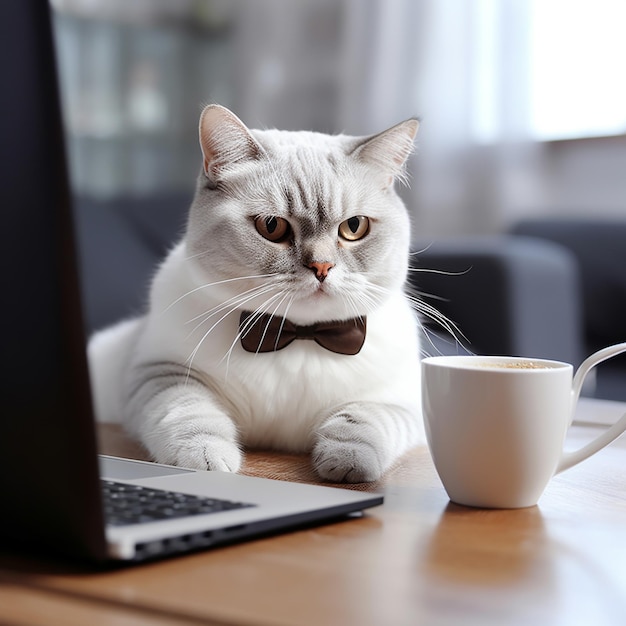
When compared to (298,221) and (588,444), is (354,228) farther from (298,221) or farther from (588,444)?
(588,444)

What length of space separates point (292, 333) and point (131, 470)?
348mm

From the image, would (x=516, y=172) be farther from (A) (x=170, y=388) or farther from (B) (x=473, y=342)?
(A) (x=170, y=388)

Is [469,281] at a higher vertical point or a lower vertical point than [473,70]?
lower

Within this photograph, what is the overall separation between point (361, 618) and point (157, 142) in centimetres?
451

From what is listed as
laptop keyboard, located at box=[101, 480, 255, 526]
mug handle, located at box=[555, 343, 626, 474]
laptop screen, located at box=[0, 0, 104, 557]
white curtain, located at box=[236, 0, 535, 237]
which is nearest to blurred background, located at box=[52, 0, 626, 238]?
white curtain, located at box=[236, 0, 535, 237]

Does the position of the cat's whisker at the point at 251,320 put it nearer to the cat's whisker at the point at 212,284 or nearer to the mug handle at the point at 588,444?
the cat's whisker at the point at 212,284

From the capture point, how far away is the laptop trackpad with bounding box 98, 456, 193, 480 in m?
0.82

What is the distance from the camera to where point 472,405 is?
794 mm

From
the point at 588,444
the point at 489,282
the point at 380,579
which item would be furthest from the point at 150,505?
the point at 489,282

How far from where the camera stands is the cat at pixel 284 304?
42.4 inches

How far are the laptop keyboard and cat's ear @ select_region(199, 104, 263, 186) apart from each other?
0.56 meters

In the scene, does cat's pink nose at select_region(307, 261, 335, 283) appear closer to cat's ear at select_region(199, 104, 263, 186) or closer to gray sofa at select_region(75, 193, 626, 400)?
cat's ear at select_region(199, 104, 263, 186)

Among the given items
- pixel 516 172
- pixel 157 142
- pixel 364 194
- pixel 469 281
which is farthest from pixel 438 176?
pixel 364 194

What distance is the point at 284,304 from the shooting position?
109 centimetres
